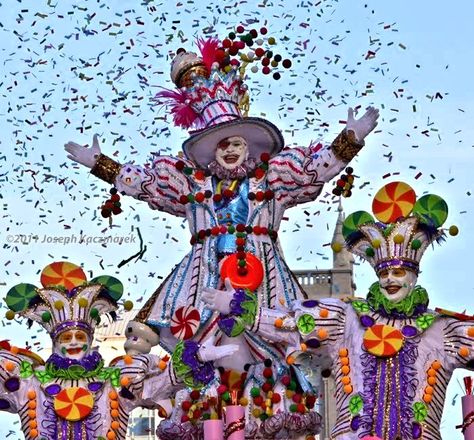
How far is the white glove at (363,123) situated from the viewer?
49.8ft

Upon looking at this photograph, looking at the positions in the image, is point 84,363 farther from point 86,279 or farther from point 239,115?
point 239,115

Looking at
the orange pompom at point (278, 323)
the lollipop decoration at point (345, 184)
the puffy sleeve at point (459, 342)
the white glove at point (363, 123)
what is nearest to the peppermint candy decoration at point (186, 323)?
the orange pompom at point (278, 323)

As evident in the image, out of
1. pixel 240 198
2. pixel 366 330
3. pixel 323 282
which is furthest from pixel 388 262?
pixel 323 282

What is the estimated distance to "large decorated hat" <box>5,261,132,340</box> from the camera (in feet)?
48.5

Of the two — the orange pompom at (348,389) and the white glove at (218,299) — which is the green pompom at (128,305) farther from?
the orange pompom at (348,389)

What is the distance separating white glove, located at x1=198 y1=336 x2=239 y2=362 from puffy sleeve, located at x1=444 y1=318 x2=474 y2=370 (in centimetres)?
152

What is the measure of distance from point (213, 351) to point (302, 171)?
1892 millimetres

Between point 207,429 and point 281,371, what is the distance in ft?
3.86

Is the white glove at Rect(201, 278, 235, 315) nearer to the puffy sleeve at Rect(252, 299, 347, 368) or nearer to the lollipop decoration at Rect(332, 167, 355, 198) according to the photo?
the puffy sleeve at Rect(252, 299, 347, 368)

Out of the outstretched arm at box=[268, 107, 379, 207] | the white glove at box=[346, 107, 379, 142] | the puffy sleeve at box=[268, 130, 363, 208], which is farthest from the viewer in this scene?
the puffy sleeve at box=[268, 130, 363, 208]

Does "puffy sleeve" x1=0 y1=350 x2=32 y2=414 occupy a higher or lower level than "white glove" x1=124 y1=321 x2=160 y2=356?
lower

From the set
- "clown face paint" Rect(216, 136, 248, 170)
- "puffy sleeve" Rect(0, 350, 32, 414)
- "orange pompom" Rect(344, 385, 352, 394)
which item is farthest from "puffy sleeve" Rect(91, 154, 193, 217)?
"orange pompom" Rect(344, 385, 352, 394)

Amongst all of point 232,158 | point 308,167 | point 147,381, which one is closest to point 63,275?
point 147,381

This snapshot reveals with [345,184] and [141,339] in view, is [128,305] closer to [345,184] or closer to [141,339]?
[141,339]
